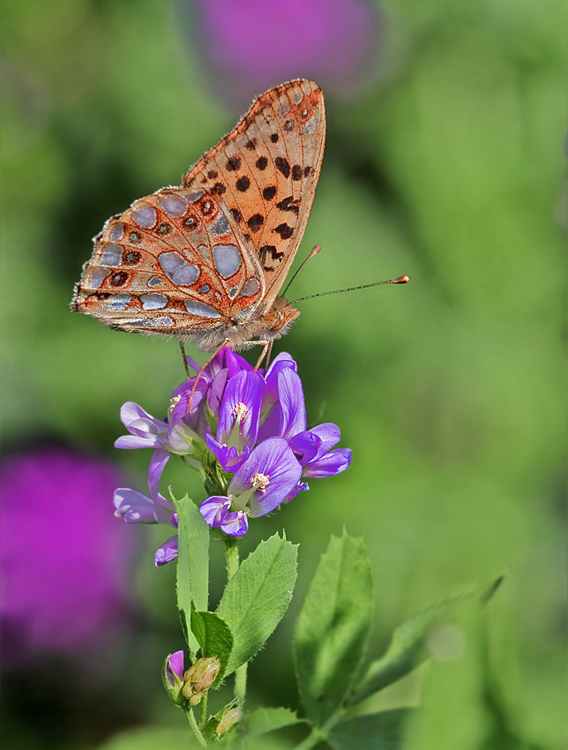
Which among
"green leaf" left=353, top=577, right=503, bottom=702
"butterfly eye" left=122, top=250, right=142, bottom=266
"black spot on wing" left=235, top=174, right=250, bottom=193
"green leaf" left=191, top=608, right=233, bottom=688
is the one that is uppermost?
"black spot on wing" left=235, top=174, right=250, bottom=193

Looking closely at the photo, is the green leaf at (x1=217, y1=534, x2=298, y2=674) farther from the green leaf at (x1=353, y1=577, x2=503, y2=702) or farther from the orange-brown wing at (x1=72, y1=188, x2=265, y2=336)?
the orange-brown wing at (x1=72, y1=188, x2=265, y2=336)

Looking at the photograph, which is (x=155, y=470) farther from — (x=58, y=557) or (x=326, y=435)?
(x=58, y=557)

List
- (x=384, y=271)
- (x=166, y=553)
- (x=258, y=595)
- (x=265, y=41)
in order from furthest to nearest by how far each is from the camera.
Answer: (x=265, y=41), (x=384, y=271), (x=166, y=553), (x=258, y=595)

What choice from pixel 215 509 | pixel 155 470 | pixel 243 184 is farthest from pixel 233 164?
pixel 215 509

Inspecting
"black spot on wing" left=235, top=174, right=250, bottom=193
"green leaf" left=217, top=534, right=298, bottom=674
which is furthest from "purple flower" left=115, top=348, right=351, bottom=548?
"black spot on wing" left=235, top=174, right=250, bottom=193

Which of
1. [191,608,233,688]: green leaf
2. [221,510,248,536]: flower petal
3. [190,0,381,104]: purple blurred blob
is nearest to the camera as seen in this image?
[191,608,233,688]: green leaf

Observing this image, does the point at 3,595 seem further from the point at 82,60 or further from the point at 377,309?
the point at 82,60

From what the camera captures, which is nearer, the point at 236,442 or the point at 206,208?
the point at 236,442
